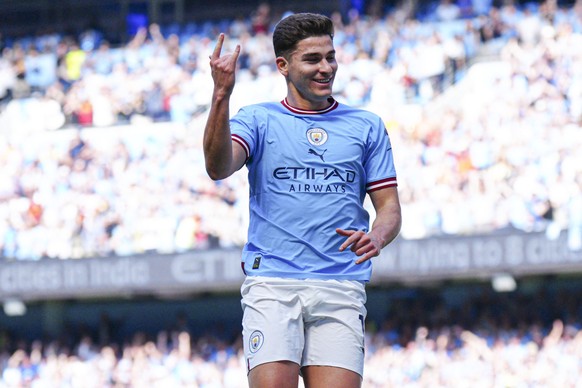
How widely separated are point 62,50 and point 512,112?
34.3 feet

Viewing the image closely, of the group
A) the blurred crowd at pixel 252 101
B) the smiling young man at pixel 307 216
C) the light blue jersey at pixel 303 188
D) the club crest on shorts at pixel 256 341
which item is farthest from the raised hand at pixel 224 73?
the blurred crowd at pixel 252 101

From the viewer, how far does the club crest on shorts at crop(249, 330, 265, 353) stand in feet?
17.4

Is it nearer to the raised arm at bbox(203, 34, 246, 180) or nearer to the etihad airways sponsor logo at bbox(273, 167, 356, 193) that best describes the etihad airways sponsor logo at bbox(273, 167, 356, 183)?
the etihad airways sponsor logo at bbox(273, 167, 356, 193)

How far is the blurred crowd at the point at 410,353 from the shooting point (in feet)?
53.5

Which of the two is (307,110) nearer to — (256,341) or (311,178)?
(311,178)

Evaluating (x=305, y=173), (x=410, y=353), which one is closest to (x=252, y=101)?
(x=410, y=353)

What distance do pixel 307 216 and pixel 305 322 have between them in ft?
1.62

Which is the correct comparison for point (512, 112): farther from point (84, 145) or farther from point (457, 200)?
point (84, 145)

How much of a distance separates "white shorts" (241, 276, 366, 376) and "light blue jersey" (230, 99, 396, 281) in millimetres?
67

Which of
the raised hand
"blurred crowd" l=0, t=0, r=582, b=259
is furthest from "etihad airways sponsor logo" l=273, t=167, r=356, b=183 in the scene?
"blurred crowd" l=0, t=0, r=582, b=259

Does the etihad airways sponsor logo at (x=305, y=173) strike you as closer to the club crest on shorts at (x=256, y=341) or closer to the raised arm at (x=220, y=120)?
the raised arm at (x=220, y=120)

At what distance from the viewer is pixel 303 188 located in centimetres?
550

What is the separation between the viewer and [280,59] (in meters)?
5.66

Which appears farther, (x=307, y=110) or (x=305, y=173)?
(x=307, y=110)
